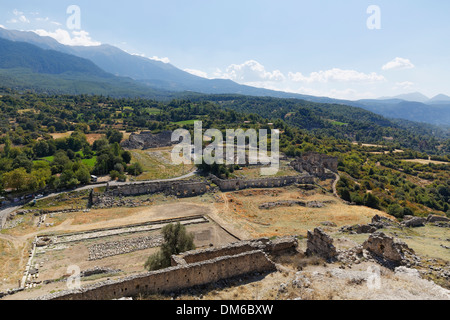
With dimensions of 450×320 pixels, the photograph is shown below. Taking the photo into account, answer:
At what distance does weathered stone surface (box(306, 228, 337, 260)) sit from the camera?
64.4 ft

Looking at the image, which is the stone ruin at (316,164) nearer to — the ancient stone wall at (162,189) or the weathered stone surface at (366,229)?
the ancient stone wall at (162,189)

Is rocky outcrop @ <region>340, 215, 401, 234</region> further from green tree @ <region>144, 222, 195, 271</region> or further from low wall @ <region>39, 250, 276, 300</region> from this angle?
green tree @ <region>144, 222, 195, 271</region>

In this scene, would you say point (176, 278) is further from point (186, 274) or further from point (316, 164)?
point (316, 164)

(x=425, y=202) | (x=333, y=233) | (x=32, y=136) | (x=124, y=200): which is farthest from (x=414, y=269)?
(x=32, y=136)

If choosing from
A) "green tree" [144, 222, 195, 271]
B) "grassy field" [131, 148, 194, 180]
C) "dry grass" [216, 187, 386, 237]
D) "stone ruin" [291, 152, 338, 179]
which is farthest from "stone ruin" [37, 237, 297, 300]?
"stone ruin" [291, 152, 338, 179]

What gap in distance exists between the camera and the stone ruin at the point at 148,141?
87.8 meters

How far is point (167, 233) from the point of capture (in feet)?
73.4

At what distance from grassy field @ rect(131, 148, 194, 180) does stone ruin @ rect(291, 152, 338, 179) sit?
25.5 meters

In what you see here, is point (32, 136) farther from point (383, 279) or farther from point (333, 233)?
point (383, 279)

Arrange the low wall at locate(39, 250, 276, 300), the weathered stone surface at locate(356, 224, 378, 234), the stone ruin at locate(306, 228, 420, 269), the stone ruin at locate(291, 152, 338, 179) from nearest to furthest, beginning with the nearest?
1. the low wall at locate(39, 250, 276, 300)
2. the stone ruin at locate(306, 228, 420, 269)
3. the weathered stone surface at locate(356, 224, 378, 234)
4. the stone ruin at locate(291, 152, 338, 179)

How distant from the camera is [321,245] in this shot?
2053cm

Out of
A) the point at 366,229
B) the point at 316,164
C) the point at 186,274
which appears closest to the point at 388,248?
the point at 366,229

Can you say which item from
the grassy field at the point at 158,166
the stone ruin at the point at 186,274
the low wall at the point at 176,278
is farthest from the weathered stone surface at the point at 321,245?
the grassy field at the point at 158,166

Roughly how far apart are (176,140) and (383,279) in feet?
290
